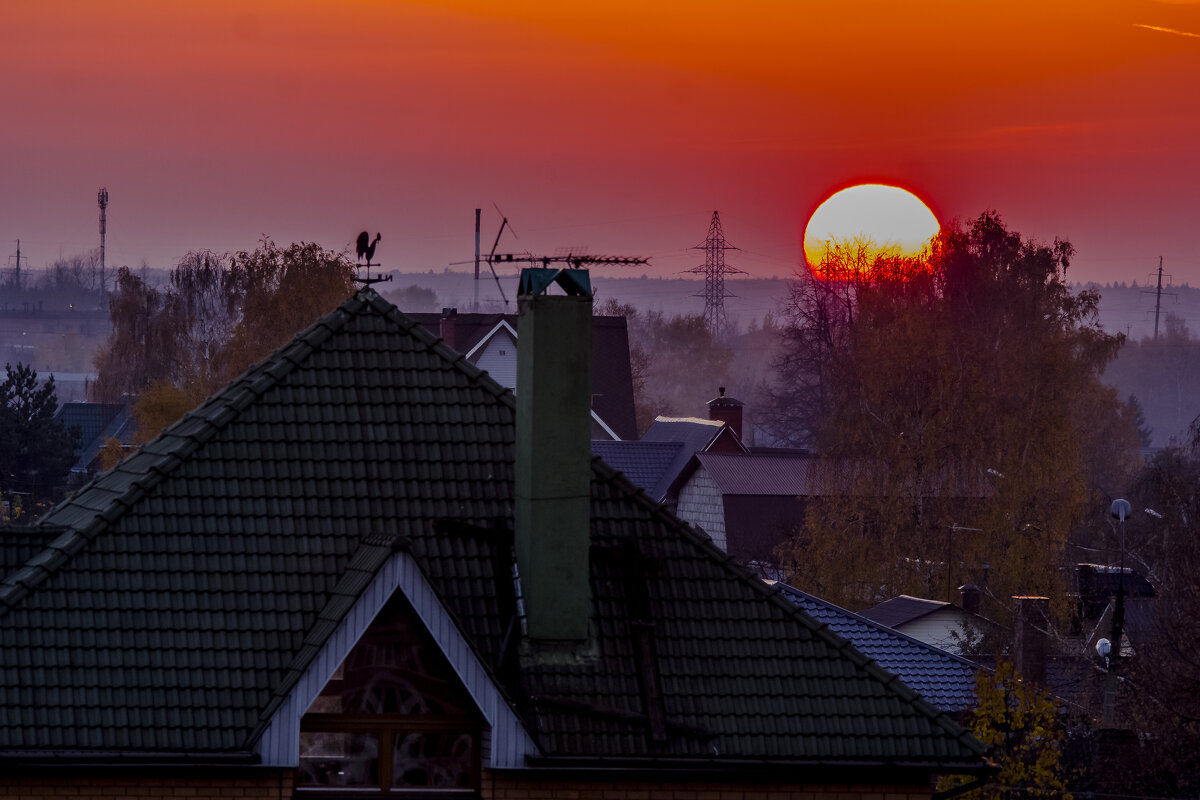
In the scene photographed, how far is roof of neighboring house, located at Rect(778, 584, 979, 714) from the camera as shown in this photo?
26.1 metres

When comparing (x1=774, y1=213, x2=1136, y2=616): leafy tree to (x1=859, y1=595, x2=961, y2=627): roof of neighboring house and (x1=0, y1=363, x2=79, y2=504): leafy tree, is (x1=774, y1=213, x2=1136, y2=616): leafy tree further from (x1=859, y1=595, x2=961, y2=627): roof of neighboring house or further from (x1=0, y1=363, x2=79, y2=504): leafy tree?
(x1=0, y1=363, x2=79, y2=504): leafy tree

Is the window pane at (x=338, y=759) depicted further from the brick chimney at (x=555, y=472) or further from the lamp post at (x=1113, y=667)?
the lamp post at (x=1113, y=667)

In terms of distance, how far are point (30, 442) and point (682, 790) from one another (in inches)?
2042

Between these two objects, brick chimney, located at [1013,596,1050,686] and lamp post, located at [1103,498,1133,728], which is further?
brick chimney, located at [1013,596,1050,686]

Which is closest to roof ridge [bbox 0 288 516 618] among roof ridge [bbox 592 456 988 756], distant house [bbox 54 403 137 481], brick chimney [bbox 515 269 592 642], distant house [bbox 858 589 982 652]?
brick chimney [bbox 515 269 592 642]

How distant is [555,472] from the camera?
536 inches

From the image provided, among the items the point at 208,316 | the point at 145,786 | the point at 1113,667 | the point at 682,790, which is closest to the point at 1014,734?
the point at 1113,667

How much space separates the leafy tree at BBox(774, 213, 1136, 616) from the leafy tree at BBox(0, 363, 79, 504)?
26.9m

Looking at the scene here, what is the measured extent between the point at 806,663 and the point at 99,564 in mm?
5595

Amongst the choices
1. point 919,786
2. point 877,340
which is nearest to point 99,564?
point 919,786

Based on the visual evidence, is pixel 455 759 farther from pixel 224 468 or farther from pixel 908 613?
pixel 908 613

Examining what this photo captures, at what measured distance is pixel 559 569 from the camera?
1357 centimetres

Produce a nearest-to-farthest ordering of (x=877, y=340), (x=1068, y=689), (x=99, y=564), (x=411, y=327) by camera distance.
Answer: (x=99, y=564) < (x=411, y=327) < (x=1068, y=689) < (x=877, y=340)

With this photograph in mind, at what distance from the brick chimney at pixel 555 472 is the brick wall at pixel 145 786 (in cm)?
228
